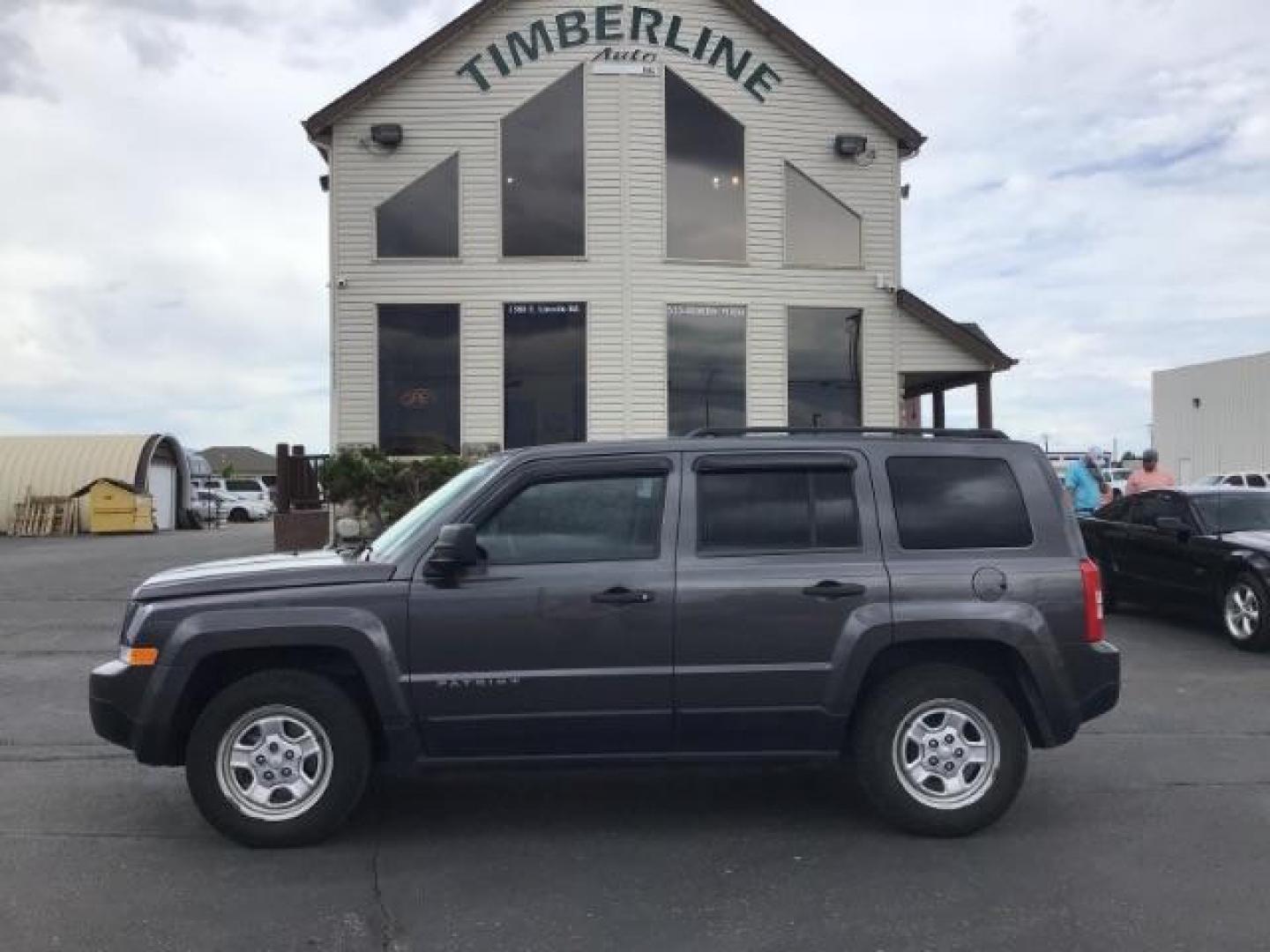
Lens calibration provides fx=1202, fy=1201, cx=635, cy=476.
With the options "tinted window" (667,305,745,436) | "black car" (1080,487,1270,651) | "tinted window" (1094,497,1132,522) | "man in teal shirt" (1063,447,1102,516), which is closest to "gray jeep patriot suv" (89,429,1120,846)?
"black car" (1080,487,1270,651)

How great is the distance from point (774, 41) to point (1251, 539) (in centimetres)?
975

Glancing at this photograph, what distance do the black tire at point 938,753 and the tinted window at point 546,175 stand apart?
1192 cm

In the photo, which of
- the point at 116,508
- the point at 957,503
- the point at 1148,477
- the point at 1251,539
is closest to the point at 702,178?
the point at 1148,477

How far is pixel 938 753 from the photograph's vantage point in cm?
523

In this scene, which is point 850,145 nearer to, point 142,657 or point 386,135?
point 386,135

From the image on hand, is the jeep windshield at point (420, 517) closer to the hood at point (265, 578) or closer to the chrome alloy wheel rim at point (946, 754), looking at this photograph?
the hood at point (265, 578)

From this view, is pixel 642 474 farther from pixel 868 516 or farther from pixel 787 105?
pixel 787 105

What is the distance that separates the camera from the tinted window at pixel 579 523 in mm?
5211

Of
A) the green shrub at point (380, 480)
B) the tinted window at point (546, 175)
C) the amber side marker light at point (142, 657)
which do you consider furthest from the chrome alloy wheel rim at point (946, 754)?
the tinted window at point (546, 175)

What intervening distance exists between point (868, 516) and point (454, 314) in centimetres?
1160

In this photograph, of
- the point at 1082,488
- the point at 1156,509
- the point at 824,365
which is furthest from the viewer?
the point at 824,365

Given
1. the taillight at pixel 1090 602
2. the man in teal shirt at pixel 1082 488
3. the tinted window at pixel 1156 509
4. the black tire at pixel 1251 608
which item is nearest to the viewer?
the taillight at pixel 1090 602

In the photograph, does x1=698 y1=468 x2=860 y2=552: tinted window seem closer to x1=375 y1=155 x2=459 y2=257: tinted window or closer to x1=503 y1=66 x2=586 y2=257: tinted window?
x1=503 y1=66 x2=586 y2=257: tinted window

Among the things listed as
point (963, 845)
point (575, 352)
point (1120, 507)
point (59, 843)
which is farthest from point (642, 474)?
point (575, 352)
